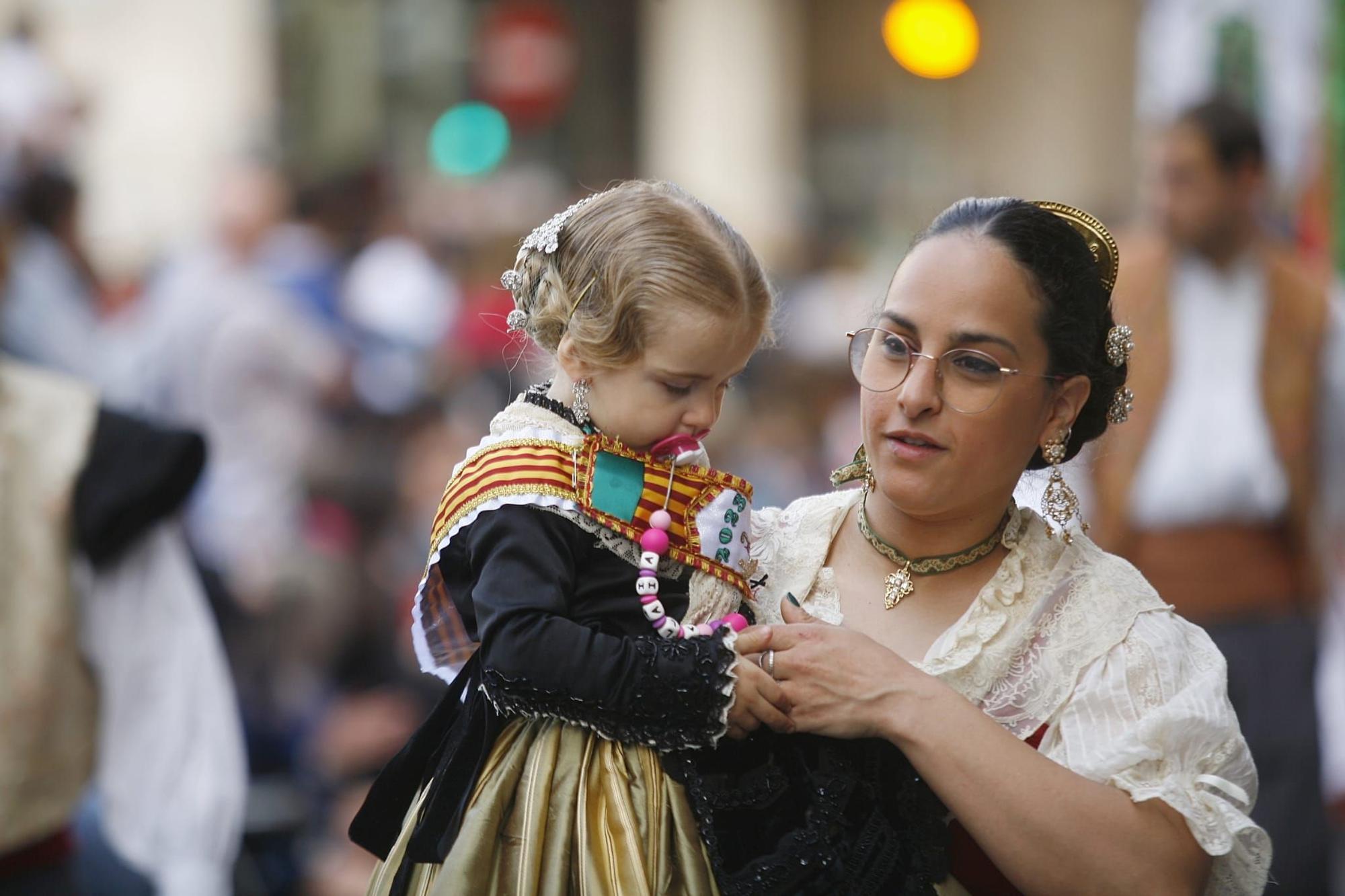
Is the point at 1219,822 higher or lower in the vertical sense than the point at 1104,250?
lower

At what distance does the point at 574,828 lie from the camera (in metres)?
2.21

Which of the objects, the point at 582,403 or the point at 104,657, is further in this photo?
the point at 104,657

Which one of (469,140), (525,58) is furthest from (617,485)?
(469,140)

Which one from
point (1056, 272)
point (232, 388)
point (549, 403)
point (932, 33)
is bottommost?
point (232, 388)

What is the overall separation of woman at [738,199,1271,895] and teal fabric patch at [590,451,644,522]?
25cm

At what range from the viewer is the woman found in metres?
2.28

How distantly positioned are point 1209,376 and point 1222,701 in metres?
2.41

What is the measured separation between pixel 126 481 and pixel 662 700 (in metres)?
1.57

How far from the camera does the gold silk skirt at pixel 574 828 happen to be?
7.16 ft

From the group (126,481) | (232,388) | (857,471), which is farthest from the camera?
(232,388)

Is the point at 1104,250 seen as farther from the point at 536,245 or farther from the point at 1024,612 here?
the point at 536,245

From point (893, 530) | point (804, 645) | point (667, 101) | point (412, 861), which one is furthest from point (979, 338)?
point (667, 101)

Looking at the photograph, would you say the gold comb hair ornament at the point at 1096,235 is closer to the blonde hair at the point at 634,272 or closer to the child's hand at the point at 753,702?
the blonde hair at the point at 634,272

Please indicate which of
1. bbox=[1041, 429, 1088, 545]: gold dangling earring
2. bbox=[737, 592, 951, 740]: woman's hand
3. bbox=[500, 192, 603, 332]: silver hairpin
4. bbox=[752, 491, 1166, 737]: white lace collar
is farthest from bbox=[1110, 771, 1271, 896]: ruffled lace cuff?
bbox=[500, 192, 603, 332]: silver hairpin
